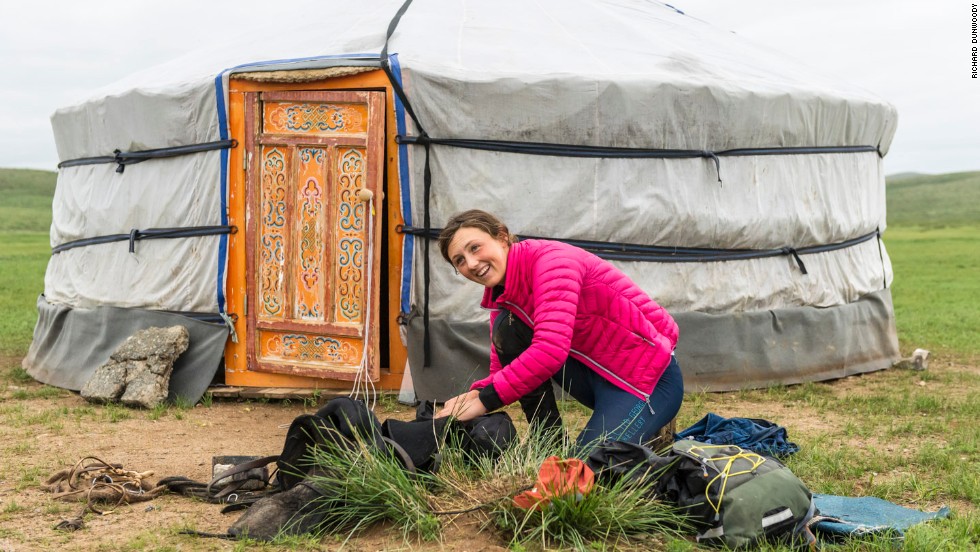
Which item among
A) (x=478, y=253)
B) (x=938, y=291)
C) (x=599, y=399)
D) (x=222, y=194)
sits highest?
(x=478, y=253)

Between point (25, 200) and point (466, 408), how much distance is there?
3326 centimetres

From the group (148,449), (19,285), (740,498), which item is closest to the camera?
(740,498)

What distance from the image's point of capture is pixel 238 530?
2957mm

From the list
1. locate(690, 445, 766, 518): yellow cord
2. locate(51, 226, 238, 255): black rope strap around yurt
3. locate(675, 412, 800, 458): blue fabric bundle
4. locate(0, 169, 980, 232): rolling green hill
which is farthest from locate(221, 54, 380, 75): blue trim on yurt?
locate(0, 169, 980, 232): rolling green hill

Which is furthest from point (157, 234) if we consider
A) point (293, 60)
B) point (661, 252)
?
point (661, 252)

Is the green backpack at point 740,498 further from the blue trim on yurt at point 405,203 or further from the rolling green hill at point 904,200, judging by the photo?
the rolling green hill at point 904,200

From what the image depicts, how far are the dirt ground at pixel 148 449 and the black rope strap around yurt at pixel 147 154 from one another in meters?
1.28

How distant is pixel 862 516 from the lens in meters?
3.10

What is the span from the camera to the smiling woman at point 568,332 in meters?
3.04

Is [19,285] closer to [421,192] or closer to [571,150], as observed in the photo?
[421,192]

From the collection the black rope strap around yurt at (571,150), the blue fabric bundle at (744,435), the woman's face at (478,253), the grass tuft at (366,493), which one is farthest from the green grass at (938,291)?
the grass tuft at (366,493)

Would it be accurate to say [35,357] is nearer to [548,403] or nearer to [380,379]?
[380,379]

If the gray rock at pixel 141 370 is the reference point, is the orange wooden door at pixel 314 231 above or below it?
above

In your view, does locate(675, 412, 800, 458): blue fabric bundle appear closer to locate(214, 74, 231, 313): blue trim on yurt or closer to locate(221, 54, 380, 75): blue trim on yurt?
locate(221, 54, 380, 75): blue trim on yurt
